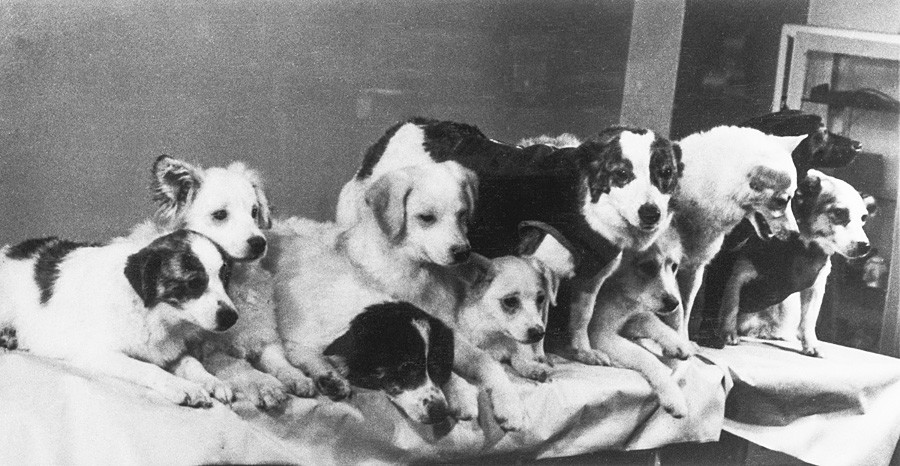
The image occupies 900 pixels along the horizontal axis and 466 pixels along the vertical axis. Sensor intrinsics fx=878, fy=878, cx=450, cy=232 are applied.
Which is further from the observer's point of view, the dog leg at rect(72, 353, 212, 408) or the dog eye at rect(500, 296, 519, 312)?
the dog eye at rect(500, 296, 519, 312)

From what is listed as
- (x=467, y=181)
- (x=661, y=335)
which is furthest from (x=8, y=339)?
(x=661, y=335)

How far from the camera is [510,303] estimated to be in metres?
1.87

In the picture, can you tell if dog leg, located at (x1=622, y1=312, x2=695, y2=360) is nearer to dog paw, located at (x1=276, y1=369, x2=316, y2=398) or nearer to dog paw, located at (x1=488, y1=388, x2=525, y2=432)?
dog paw, located at (x1=488, y1=388, x2=525, y2=432)

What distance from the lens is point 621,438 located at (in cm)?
207

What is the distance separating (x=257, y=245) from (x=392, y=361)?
343mm

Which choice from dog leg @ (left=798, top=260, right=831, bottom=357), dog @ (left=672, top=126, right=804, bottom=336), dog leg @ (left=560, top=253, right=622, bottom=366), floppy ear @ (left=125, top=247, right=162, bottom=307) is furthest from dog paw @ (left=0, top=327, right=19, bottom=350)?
dog leg @ (left=798, top=260, right=831, bottom=357)

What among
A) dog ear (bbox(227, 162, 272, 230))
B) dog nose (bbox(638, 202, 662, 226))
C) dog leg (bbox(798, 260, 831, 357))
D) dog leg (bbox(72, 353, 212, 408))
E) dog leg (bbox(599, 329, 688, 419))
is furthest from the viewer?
dog leg (bbox(798, 260, 831, 357))

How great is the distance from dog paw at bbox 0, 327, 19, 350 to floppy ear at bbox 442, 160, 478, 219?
87 centimetres

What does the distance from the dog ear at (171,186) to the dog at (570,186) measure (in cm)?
30

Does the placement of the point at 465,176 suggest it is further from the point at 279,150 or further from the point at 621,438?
the point at 621,438

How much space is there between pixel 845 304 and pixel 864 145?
43 cm

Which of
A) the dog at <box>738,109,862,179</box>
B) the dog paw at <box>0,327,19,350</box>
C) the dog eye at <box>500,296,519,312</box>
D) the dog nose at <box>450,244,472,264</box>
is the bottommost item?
the dog paw at <box>0,327,19,350</box>

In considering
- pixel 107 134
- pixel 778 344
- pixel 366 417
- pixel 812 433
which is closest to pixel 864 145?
pixel 778 344

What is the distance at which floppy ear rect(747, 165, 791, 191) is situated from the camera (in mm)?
2168
